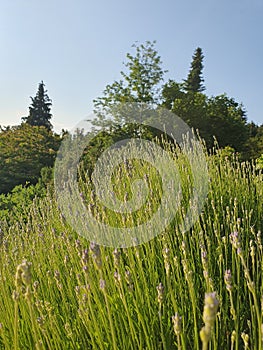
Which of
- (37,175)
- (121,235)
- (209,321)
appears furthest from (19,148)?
(209,321)

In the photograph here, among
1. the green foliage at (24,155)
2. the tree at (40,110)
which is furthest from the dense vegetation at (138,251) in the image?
the tree at (40,110)

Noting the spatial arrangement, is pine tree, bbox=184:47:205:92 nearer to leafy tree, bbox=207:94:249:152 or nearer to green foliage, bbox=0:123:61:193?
leafy tree, bbox=207:94:249:152

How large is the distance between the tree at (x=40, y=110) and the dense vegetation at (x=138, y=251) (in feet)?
54.6

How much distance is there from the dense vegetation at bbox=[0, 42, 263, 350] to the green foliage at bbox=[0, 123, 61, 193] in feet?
0.14

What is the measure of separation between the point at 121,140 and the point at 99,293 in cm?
1233

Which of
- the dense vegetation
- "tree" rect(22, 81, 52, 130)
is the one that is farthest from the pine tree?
"tree" rect(22, 81, 52, 130)

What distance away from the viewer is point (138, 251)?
4.70 ft

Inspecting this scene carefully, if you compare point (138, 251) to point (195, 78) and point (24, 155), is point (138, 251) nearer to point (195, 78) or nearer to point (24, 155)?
point (24, 155)

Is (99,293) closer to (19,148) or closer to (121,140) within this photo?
(121,140)

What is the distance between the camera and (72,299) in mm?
1948

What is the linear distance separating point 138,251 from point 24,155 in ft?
42.7

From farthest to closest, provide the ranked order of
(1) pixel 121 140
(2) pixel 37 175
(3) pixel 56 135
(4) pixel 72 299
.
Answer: (3) pixel 56 135 < (1) pixel 121 140 < (2) pixel 37 175 < (4) pixel 72 299

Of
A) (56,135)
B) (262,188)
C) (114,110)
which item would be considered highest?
(114,110)

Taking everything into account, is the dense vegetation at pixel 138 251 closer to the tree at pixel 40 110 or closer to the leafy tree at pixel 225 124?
the leafy tree at pixel 225 124
